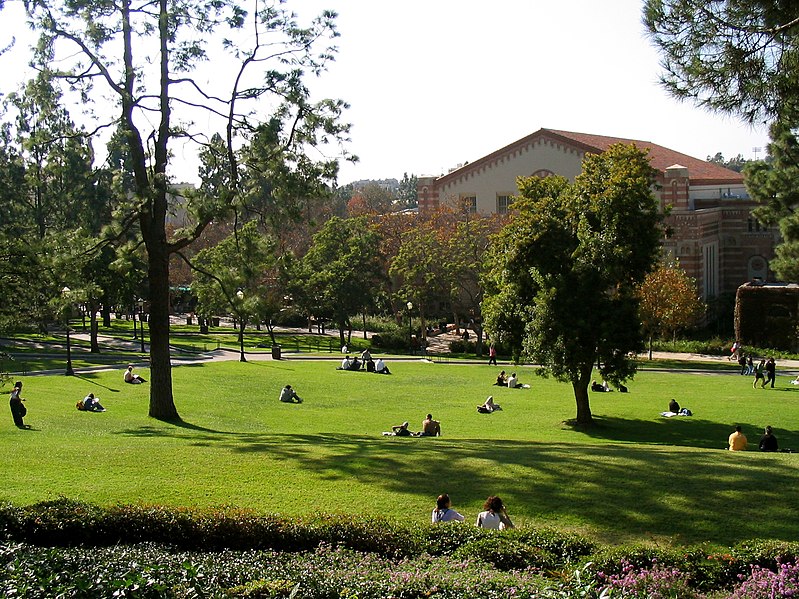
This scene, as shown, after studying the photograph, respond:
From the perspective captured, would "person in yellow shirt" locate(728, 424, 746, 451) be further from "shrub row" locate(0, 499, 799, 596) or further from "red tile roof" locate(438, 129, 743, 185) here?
"red tile roof" locate(438, 129, 743, 185)

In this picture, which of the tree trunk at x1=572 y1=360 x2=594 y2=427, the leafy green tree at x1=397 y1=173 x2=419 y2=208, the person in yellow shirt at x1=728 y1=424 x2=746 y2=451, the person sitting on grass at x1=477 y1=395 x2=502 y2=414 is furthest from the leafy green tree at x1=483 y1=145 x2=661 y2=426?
the leafy green tree at x1=397 y1=173 x2=419 y2=208

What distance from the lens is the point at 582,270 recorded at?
23969mm

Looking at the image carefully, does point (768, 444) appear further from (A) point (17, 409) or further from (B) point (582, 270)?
(A) point (17, 409)

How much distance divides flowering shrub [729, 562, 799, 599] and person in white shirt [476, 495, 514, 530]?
314 centimetres

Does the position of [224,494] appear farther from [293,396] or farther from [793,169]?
[793,169]

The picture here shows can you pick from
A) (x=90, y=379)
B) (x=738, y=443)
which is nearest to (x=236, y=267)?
(x=90, y=379)

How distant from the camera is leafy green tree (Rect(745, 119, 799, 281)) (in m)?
35.1

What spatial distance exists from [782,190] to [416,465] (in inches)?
1108

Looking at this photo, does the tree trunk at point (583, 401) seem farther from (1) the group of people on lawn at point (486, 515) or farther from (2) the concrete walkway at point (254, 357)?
(2) the concrete walkway at point (254, 357)

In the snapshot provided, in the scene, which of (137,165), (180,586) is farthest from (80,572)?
(137,165)

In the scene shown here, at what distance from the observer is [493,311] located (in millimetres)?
26047

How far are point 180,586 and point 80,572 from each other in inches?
43.4

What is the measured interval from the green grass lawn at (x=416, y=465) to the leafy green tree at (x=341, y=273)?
26190 mm

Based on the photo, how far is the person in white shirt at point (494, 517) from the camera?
10.5 meters
